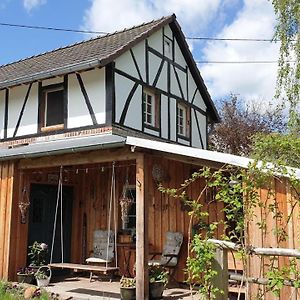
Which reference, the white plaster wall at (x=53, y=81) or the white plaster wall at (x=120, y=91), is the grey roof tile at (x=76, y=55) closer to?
the white plaster wall at (x=53, y=81)

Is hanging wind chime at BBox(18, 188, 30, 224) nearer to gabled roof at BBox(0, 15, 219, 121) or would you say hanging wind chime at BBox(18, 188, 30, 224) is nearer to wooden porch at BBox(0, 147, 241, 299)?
wooden porch at BBox(0, 147, 241, 299)

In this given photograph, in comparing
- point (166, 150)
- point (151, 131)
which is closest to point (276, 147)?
point (166, 150)

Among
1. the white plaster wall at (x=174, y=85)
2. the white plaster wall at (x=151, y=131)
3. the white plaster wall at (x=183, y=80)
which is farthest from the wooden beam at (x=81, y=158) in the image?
the white plaster wall at (x=183, y=80)

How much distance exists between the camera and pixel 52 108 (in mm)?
10688

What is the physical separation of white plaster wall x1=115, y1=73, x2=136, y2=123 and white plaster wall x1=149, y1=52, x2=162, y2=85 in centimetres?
125

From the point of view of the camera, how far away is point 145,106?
1132 cm

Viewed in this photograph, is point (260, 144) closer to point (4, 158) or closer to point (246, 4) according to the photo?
point (4, 158)

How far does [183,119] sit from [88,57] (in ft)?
13.6

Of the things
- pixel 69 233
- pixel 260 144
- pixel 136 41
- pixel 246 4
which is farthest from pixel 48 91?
pixel 260 144

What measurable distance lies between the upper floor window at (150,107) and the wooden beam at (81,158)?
3973 millimetres

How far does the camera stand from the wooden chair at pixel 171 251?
7.70m

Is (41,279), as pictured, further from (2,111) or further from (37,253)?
(2,111)

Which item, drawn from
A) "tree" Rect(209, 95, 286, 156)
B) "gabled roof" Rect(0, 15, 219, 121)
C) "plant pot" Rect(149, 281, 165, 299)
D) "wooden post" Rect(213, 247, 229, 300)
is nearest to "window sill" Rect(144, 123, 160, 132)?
"gabled roof" Rect(0, 15, 219, 121)

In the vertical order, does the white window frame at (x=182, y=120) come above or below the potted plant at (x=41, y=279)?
above
